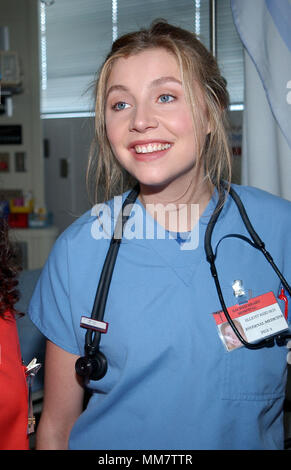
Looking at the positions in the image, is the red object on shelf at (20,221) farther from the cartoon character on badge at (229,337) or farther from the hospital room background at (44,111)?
the cartoon character on badge at (229,337)

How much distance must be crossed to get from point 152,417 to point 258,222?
432mm

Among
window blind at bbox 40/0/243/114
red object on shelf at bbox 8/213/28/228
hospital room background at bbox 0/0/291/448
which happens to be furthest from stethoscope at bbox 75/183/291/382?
red object on shelf at bbox 8/213/28/228

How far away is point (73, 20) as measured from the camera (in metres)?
3.19

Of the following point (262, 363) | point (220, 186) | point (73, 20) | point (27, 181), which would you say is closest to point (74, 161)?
point (27, 181)

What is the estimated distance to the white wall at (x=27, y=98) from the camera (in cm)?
323

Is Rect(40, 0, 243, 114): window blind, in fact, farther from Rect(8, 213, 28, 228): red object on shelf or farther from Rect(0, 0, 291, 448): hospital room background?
Rect(8, 213, 28, 228): red object on shelf

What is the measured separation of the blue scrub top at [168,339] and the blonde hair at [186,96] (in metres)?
0.13

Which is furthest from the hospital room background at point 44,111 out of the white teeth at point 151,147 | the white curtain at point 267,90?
the white teeth at point 151,147

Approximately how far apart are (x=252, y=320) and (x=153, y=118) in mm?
412

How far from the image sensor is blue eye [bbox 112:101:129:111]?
3.00ft

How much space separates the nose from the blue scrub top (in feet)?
0.70

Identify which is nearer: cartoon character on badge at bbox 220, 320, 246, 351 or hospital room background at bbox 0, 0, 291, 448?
cartoon character on badge at bbox 220, 320, 246, 351

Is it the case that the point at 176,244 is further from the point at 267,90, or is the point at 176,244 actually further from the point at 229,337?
the point at 267,90
